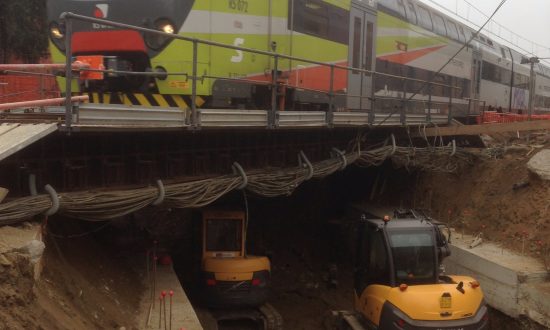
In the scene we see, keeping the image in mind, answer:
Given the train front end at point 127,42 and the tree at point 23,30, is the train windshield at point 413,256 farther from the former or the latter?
the tree at point 23,30

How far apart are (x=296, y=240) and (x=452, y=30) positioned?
10.8 metres

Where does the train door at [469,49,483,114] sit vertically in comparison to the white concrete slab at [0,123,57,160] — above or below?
above

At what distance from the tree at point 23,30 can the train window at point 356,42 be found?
628 inches

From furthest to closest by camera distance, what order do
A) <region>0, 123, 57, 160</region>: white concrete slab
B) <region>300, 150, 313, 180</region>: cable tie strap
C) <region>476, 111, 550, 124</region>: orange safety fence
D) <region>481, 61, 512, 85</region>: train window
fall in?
1. <region>481, 61, 512, 85</region>: train window
2. <region>476, 111, 550, 124</region>: orange safety fence
3. <region>300, 150, 313, 180</region>: cable tie strap
4. <region>0, 123, 57, 160</region>: white concrete slab

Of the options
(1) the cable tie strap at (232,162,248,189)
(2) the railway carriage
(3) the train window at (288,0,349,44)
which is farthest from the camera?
(3) the train window at (288,0,349,44)

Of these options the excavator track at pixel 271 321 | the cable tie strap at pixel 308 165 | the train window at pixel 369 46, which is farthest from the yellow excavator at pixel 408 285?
the train window at pixel 369 46

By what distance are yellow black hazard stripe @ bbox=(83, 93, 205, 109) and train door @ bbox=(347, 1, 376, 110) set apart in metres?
5.88

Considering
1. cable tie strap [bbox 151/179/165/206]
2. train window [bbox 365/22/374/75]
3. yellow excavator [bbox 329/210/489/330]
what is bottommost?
yellow excavator [bbox 329/210/489/330]

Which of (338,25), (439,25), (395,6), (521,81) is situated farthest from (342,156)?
(521,81)

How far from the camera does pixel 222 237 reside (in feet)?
38.8

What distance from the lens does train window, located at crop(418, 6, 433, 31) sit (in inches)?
725

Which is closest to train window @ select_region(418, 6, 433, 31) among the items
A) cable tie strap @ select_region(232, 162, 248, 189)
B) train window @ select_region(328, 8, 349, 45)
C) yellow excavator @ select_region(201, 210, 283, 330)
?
train window @ select_region(328, 8, 349, 45)

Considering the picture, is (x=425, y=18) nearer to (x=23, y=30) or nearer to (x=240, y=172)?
(x=240, y=172)

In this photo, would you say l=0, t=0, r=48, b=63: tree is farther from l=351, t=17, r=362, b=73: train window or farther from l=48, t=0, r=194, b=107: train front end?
l=48, t=0, r=194, b=107: train front end
